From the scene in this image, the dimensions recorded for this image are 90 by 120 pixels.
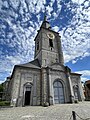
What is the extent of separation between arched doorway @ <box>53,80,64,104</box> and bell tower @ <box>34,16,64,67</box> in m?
4.65

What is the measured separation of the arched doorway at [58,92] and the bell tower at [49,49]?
4653mm

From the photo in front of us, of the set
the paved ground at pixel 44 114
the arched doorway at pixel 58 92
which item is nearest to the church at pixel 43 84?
the arched doorway at pixel 58 92

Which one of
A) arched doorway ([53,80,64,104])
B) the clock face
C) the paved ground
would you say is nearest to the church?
arched doorway ([53,80,64,104])

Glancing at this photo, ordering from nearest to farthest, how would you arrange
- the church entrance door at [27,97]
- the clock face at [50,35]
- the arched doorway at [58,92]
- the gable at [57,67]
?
the church entrance door at [27,97] → the arched doorway at [58,92] → the gable at [57,67] → the clock face at [50,35]

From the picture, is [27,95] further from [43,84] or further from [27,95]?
[43,84]

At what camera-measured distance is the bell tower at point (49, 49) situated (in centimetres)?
2034

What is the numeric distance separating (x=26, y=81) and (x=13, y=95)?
118 inches

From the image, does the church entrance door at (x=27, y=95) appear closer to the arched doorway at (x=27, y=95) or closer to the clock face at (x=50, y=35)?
the arched doorway at (x=27, y=95)

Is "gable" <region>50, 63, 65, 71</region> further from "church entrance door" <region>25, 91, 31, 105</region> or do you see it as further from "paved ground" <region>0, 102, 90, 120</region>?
"paved ground" <region>0, 102, 90, 120</region>

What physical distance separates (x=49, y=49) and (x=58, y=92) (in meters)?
10.2

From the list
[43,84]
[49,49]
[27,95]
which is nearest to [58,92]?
[43,84]

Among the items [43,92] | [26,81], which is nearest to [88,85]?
[43,92]

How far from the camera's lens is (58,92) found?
17.2m

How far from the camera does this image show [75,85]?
1998 centimetres
